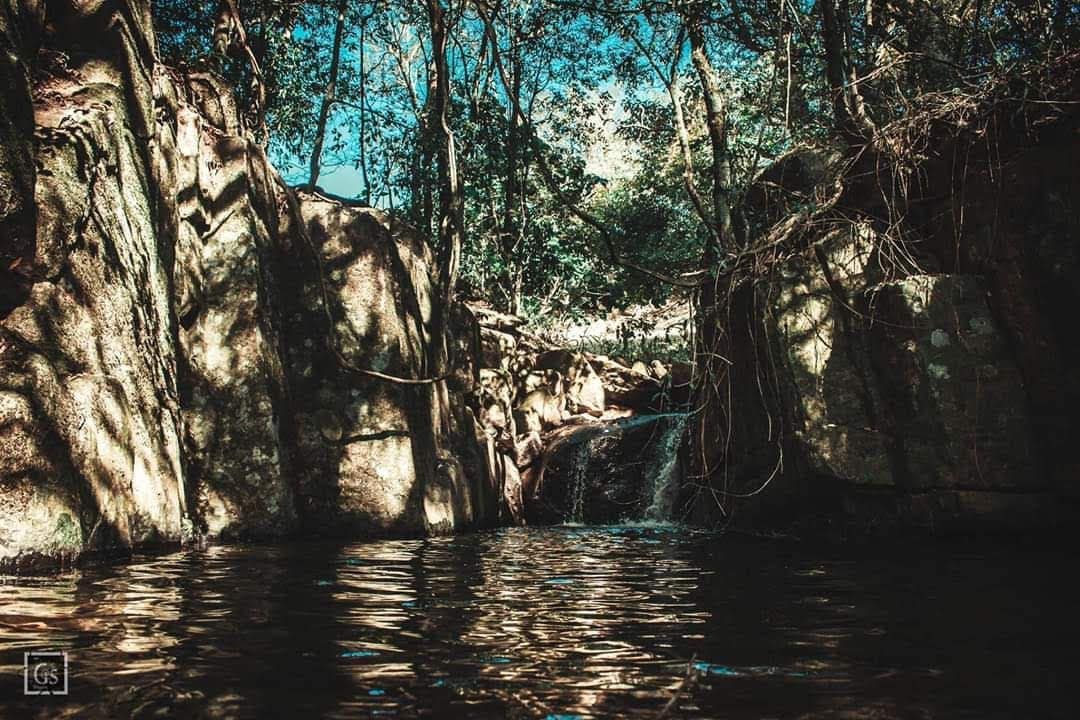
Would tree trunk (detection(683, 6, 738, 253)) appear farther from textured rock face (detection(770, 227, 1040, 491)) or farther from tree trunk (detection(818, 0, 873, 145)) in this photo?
tree trunk (detection(818, 0, 873, 145))

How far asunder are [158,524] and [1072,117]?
26.5 ft

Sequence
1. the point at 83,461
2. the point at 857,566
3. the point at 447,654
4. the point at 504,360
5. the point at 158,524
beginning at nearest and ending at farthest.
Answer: the point at 447,654 → the point at 83,461 → the point at 857,566 → the point at 158,524 → the point at 504,360

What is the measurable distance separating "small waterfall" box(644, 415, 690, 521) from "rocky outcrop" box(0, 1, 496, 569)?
8.47 feet

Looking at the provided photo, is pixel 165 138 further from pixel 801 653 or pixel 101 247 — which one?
pixel 801 653

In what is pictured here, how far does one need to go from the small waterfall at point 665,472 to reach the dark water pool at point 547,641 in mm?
7603

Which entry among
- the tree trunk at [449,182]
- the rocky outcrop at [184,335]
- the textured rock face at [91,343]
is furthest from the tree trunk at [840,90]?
the textured rock face at [91,343]

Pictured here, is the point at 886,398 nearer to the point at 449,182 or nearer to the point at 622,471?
the point at 449,182

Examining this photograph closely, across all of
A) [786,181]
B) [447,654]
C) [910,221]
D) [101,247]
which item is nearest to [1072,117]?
[910,221]

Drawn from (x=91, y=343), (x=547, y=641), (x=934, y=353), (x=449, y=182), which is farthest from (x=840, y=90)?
(x=91, y=343)

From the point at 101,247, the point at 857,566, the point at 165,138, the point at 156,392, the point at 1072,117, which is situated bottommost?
the point at 857,566

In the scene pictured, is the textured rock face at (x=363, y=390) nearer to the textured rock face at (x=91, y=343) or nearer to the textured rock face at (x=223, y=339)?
the textured rock face at (x=223, y=339)

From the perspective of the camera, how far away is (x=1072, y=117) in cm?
709

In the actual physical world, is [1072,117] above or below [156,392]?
above

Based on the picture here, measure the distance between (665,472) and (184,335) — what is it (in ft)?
26.7
